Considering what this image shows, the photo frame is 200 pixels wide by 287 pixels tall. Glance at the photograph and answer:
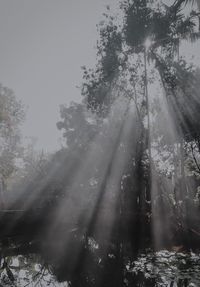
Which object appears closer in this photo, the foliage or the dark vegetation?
the dark vegetation

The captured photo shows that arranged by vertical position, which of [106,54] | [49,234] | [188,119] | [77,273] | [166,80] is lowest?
[77,273]

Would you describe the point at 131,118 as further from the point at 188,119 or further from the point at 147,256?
the point at 147,256

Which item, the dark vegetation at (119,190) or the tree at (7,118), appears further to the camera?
the tree at (7,118)

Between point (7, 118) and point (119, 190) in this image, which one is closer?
point (119, 190)

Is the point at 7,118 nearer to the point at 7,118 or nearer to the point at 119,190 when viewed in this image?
the point at 7,118

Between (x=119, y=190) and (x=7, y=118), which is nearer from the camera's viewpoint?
(x=119, y=190)

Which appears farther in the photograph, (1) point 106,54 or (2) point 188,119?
(1) point 106,54

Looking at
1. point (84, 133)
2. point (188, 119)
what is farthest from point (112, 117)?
point (188, 119)

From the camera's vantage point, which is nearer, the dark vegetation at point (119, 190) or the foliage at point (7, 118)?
the dark vegetation at point (119, 190)

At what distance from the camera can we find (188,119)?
66.2 ft

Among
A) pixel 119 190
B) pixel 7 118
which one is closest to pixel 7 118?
pixel 7 118

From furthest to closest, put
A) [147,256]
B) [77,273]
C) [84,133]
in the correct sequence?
[84,133]
[147,256]
[77,273]

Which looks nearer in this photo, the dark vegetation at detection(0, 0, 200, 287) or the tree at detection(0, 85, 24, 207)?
the dark vegetation at detection(0, 0, 200, 287)

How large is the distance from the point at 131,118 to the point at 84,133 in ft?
57.1
